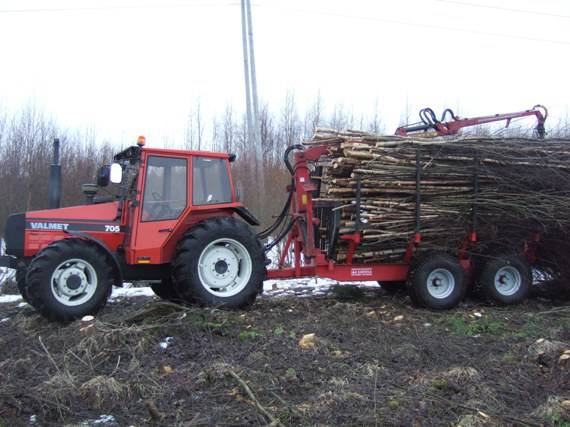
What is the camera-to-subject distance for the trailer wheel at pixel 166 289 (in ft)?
27.6

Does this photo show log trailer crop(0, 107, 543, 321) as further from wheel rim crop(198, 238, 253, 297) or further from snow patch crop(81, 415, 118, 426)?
snow patch crop(81, 415, 118, 426)

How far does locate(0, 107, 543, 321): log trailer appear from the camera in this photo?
7.07 meters

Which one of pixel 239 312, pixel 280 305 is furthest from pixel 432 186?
pixel 239 312

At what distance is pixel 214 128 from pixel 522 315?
1624 centimetres

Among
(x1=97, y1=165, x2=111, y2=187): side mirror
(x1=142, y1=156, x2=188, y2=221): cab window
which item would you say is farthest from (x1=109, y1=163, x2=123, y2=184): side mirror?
(x1=142, y1=156, x2=188, y2=221): cab window

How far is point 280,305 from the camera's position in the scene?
861 cm

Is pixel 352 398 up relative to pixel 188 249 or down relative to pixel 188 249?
down

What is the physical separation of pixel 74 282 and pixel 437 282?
5.16m

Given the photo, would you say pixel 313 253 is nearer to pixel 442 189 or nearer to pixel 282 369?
pixel 442 189

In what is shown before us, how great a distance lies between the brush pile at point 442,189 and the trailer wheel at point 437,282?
0.88 feet

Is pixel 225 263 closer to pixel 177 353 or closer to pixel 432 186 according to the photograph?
pixel 177 353

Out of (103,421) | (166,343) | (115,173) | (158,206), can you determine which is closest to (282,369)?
(166,343)

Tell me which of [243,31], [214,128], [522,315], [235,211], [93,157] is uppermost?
[243,31]

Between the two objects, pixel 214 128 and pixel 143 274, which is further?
pixel 214 128
